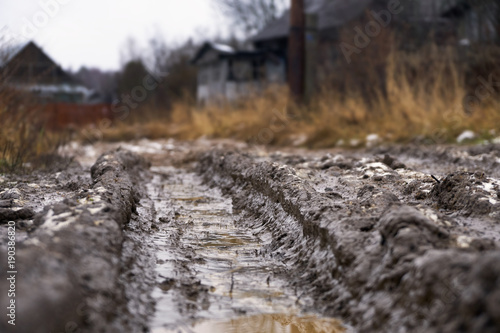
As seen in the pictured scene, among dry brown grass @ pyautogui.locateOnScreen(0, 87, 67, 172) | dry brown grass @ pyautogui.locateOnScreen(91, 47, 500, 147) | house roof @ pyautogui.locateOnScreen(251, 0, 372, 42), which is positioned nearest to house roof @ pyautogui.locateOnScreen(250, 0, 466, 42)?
house roof @ pyautogui.locateOnScreen(251, 0, 372, 42)

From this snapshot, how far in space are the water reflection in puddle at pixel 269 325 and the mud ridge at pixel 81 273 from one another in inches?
11.5

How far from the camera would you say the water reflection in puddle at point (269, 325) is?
2.82 meters

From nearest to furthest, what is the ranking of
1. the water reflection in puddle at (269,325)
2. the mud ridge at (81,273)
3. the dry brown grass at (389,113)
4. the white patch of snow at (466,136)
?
the mud ridge at (81,273), the water reflection in puddle at (269,325), the white patch of snow at (466,136), the dry brown grass at (389,113)

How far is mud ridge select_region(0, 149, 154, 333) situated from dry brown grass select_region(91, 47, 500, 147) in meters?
7.85

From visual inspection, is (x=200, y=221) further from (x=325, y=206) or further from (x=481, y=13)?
(x=481, y=13)

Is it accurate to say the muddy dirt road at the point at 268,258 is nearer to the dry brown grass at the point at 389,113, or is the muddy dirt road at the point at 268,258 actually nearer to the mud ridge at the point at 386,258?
the mud ridge at the point at 386,258

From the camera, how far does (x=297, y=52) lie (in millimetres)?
15062

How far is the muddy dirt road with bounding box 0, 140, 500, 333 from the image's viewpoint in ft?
7.54

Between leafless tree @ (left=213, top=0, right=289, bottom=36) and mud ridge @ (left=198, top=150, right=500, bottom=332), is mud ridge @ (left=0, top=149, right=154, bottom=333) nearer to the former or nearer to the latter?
mud ridge @ (left=198, top=150, right=500, bottom=332)

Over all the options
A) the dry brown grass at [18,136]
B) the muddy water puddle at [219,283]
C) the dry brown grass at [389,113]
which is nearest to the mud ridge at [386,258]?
the muddy water puddle at [219,283]

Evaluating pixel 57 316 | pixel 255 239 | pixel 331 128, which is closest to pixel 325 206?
pixel 255 239

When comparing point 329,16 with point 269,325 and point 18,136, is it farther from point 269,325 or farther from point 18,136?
point 269,325

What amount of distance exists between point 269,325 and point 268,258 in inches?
45.3

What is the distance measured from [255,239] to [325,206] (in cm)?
81
